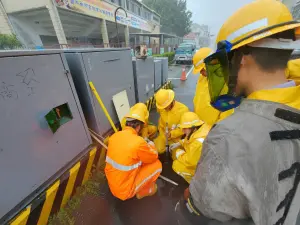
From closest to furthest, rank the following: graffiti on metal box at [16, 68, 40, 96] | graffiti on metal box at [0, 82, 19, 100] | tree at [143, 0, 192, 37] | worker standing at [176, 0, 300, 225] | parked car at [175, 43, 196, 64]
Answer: worker standing at [176, 0, 300, 225], graffiti on metal box at [0, 82, 19, 100], graffiti on metal box at [16, 68, 40, 96], parked car at [175, 43, 196, 64], tree at [143, 0, 192, 37]

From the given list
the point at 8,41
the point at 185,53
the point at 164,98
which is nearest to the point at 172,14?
the point at 185,53

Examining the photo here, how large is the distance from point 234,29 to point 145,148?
1.52 metres

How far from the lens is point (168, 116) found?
287 centimetres

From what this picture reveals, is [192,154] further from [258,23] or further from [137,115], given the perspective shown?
[258,23]

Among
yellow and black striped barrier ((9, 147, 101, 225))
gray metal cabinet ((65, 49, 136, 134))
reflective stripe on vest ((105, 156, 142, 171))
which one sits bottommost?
yellow and black striped barrier ((9, 147, 101, 225))

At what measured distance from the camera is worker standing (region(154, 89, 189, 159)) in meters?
2.66

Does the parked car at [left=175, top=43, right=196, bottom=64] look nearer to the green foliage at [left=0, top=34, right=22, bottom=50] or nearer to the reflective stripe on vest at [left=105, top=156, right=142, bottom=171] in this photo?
the green foliage at [left=0, top=34, right=22, bottom=50]

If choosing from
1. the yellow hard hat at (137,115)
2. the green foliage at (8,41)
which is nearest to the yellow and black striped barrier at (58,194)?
the yellow hard hat at (137,115)

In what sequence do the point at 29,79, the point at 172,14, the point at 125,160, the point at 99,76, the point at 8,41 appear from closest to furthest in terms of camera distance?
the point at 29,79, the point at 125,160, the point at 99,76, the point at 8,41, the point at 172,14

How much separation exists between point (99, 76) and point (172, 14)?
49242mm

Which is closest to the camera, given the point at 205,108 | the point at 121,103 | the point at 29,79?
the point at 29,79

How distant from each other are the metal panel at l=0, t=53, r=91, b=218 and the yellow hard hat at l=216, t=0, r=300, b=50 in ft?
5.58

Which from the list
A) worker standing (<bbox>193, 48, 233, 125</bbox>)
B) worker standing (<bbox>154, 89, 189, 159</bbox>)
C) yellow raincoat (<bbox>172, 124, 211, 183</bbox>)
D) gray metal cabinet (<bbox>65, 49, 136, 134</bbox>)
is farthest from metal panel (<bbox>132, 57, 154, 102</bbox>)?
yellow raincoat (<bbox>172, 124, 211, 183</bbox>)

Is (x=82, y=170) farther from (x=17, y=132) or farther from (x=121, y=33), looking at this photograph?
(x=121, y=33)
